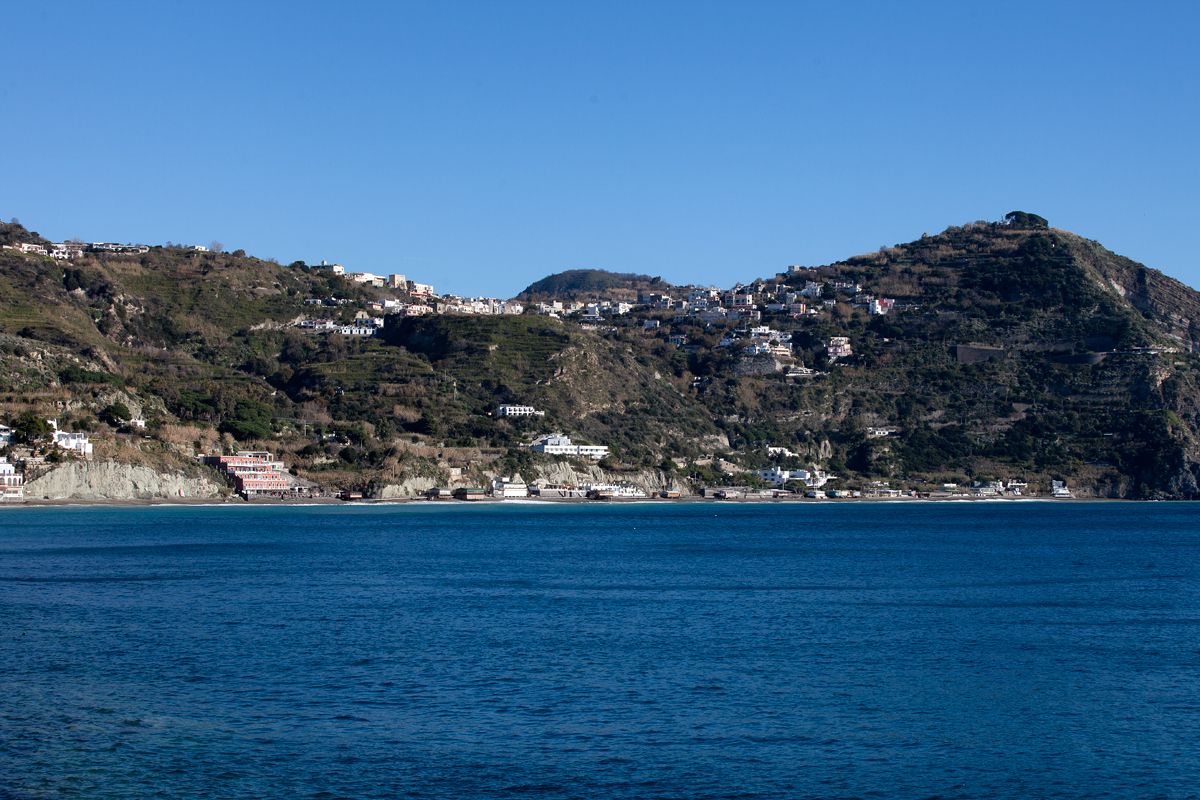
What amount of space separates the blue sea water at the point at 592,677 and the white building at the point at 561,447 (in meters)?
67.1

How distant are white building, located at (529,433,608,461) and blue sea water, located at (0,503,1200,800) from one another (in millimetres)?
67120

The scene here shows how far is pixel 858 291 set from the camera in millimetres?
192750

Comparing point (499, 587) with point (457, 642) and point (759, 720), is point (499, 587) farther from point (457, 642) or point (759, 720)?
point (759, 720)

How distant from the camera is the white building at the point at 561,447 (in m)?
120

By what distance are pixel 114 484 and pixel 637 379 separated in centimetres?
6158

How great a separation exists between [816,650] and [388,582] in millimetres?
17598

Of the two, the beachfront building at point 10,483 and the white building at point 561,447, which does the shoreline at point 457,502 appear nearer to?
the beachfront building at point 10,483

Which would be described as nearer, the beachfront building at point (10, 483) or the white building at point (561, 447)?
the beachfront building at point (10, 483)

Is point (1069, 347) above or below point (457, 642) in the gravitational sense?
above

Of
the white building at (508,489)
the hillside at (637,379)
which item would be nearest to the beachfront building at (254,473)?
the hillside at (637,379)

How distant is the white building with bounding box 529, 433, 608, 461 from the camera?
392ft

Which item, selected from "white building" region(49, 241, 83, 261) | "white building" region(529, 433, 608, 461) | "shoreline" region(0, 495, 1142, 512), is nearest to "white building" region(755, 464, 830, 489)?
"shoreline" region(0, 495, 1142, 512)

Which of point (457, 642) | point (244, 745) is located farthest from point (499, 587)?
point (244, 745)

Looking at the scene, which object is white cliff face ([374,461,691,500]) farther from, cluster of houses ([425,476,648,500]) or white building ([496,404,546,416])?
white building ([496,404,546,416])
